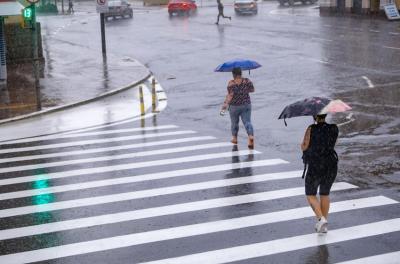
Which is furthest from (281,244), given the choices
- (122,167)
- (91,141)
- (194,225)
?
(91,141)

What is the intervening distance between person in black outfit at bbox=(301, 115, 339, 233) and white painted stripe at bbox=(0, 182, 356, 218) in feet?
6.19

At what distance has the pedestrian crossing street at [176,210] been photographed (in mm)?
8945

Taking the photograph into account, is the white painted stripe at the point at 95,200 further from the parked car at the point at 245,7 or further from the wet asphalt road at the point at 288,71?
the parked car at the point at 245,7

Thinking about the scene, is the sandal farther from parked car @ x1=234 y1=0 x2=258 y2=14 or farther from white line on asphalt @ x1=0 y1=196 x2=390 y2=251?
parked car @ x1=234 y1=0 x2=258 y2=14

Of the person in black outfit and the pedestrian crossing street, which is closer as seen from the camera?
the pedestrian crossing street

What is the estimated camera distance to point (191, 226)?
9.95 meters

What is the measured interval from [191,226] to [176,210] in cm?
84

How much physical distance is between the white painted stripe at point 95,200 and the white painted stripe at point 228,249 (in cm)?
185

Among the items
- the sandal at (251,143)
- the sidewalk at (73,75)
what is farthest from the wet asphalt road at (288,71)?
the sidewalk at (73,75)

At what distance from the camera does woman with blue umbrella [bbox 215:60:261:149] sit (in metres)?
14.5

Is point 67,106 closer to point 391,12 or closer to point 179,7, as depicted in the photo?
point 391,12

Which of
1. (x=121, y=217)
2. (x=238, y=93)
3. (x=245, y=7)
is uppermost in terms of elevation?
(x=245, y=7)

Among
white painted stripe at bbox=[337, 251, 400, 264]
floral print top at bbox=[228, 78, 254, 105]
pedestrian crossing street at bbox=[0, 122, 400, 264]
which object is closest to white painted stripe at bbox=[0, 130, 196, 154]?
pedestrian crossing street at bbox=[0, 122, 400, 264]

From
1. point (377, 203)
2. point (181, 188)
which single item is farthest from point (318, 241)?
point (181, 188)
